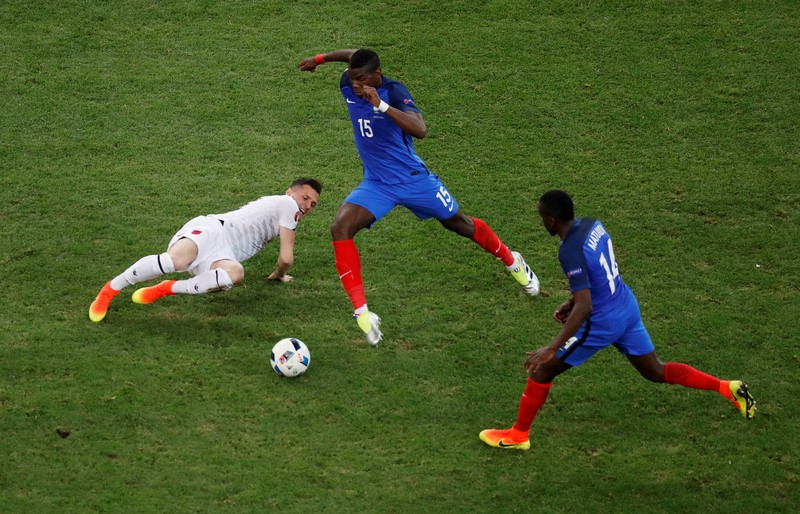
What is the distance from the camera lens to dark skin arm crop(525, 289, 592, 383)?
275 inches

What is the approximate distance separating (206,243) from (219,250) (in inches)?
5.4

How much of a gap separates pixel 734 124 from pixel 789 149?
73 cm

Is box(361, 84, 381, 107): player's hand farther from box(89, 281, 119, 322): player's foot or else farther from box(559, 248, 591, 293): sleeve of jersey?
box(89, 281, 119, 322): player's foot

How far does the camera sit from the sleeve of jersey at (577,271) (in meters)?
7.03

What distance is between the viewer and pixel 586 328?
734 centimetres

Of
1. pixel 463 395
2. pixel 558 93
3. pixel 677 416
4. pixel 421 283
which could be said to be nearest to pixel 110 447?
pixel 463 395

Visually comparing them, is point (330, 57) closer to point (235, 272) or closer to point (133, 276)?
point (235, 272)

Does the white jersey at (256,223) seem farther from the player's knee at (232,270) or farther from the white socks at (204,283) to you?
the white socks at (204,283)

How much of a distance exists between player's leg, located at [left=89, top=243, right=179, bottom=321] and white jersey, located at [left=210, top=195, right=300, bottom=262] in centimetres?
67

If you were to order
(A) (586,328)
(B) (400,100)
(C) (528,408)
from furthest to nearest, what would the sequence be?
(B) (400,100)
(C) (528,408)
(A) (586,328)

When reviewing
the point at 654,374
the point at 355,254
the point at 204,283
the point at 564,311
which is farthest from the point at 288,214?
the point at 654,374

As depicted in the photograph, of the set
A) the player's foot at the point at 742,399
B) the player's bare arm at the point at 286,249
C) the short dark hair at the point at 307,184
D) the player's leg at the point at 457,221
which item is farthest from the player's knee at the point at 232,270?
the player's foot at the point at 742,399

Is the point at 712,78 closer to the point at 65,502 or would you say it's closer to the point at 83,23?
the point at 83,23

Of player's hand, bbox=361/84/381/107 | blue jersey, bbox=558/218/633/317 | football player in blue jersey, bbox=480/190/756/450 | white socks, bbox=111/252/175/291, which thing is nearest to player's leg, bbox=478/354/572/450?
football player in blue jersey, bbox=480/190/756/450
